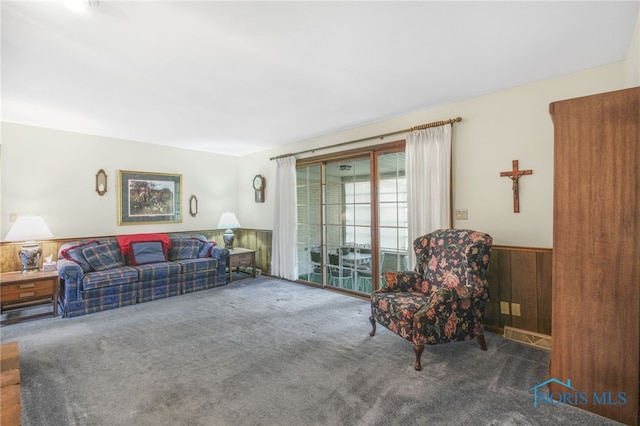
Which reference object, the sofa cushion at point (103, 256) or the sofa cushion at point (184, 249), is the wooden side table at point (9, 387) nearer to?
the sofa cushion at point (103, 256)

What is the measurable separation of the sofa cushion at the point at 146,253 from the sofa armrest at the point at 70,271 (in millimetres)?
835

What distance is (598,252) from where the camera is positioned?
1857 mm

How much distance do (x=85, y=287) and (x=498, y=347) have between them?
4.68 meters

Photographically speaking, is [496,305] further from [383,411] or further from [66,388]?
[66,388]

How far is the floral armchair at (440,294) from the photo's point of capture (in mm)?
2402

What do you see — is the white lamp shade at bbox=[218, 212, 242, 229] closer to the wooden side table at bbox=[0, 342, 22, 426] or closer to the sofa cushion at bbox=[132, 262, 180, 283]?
the sofa cushion at bbox=[132, 262, 180, 283]

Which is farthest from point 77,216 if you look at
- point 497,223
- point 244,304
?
point 497,223

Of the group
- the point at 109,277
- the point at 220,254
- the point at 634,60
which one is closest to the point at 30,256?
the point at 109,277

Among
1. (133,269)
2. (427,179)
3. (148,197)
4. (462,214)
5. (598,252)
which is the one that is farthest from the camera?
(148,197)

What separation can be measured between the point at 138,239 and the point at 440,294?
4536mm

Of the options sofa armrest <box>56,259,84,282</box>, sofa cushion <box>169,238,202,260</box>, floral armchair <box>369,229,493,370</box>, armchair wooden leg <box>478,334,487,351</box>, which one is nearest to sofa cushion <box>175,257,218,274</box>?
sofa cushion <box>169,238,202,260</box>

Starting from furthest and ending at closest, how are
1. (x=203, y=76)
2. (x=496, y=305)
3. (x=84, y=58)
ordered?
(x=496, y=305) → (x=203, y=76) → (x=84, y=58)

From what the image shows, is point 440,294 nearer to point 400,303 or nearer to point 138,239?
point 400,303

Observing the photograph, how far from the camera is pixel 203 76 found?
2701 mm
